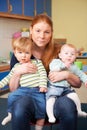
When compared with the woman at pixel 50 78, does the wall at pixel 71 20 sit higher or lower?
higher

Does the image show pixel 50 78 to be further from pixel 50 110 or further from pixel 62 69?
Result: pixel 50 110

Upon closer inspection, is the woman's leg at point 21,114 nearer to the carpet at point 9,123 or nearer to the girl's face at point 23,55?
the girl's face at point 23,55

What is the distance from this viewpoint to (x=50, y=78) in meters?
1.60

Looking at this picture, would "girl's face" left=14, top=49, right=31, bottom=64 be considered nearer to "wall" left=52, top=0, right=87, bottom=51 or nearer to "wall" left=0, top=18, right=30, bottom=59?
"wall" left=0, top=18, right=30, bottom=59

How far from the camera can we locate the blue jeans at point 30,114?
4.52 feet

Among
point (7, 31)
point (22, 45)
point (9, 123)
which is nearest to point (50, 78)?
point (22, 45)

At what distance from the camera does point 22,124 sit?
1.38 meters

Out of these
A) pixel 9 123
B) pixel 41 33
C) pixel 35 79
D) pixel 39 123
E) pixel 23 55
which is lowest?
pixel 9 123

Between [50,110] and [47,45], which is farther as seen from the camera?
[47,45]

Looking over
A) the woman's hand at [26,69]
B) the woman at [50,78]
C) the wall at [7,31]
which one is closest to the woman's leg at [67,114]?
the woman at [50,78]

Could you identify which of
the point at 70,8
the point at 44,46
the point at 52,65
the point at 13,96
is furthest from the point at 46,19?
the point at 70,8

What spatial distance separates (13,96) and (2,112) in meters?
1.52

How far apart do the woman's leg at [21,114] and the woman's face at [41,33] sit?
0.47 metres

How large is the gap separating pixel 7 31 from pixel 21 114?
11.3 ft
